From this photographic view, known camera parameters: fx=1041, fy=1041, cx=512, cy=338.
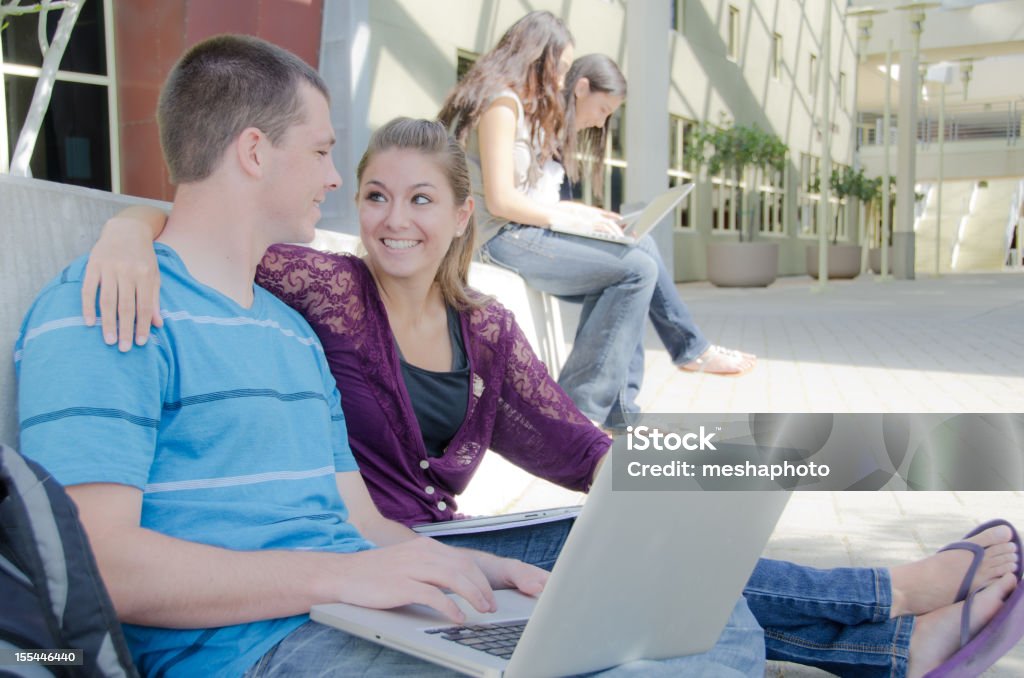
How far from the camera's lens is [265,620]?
1399 millimetres

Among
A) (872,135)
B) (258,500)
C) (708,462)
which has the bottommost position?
(258,500)

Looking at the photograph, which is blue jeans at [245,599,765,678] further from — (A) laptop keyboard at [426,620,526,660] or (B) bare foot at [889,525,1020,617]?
(B) bare foot at [889,525,1020,617]

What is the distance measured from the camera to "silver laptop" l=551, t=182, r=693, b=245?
14.3 feet

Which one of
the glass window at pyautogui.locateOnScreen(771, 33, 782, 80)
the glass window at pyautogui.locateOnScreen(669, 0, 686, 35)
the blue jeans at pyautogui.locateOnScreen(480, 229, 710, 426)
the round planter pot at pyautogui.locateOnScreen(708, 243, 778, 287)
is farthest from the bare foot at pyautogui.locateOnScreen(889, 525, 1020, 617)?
the glass window at pyautogui.locateOnScreen(771, 33, 782, 80)

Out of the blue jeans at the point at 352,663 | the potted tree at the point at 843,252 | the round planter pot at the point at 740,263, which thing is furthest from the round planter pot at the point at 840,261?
the blue jeans at the point at 352,663

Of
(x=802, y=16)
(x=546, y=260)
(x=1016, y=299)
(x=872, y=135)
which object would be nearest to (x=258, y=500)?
(x=546, y=260)

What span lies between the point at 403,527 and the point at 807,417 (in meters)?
0.78

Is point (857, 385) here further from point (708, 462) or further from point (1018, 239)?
point (1018, 239)

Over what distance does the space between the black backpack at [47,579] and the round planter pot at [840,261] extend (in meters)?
23.1

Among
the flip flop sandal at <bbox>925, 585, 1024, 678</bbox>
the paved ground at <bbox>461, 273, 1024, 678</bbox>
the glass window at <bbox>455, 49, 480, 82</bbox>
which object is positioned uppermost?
the glass window at <bbox>455, 49, 480, 82</bbox>

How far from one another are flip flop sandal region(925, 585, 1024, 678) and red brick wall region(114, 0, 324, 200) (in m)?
6.65

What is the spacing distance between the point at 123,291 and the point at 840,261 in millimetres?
23167

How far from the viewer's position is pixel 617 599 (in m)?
1.32

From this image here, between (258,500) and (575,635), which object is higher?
(258,500)
